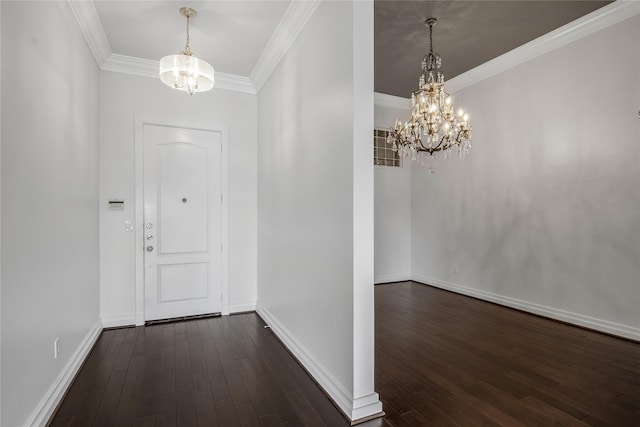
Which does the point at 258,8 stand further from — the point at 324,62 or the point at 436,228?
the point at 436,228

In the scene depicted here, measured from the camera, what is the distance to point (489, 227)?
451 centimetres

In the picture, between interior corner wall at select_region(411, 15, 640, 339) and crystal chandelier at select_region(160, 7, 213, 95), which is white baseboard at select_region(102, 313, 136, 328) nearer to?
crystal chandelier at select_region(160, 7, 213, 95)

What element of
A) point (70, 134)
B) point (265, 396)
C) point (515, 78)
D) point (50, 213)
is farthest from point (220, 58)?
point (515, 78)

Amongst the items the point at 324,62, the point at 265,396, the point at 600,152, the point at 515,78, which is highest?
the point at 515,78

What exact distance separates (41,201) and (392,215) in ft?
15.8

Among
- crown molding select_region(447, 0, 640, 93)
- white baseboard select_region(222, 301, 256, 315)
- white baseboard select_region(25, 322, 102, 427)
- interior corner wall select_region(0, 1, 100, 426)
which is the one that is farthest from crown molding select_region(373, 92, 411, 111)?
white baseboard select_region(25, 322, 102, 427)

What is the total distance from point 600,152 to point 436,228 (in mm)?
2434

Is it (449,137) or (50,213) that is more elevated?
(449,137)

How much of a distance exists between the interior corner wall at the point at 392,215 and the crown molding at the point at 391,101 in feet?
0.13

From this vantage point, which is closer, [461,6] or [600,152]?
[461,6]

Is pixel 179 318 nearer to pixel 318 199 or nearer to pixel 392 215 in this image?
pixel 318 199

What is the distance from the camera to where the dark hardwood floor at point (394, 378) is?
2043mm

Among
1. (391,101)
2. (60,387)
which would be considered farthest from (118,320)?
(391,101)

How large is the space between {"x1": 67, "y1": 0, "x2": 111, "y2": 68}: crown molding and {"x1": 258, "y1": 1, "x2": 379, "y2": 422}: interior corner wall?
1.66 metres
